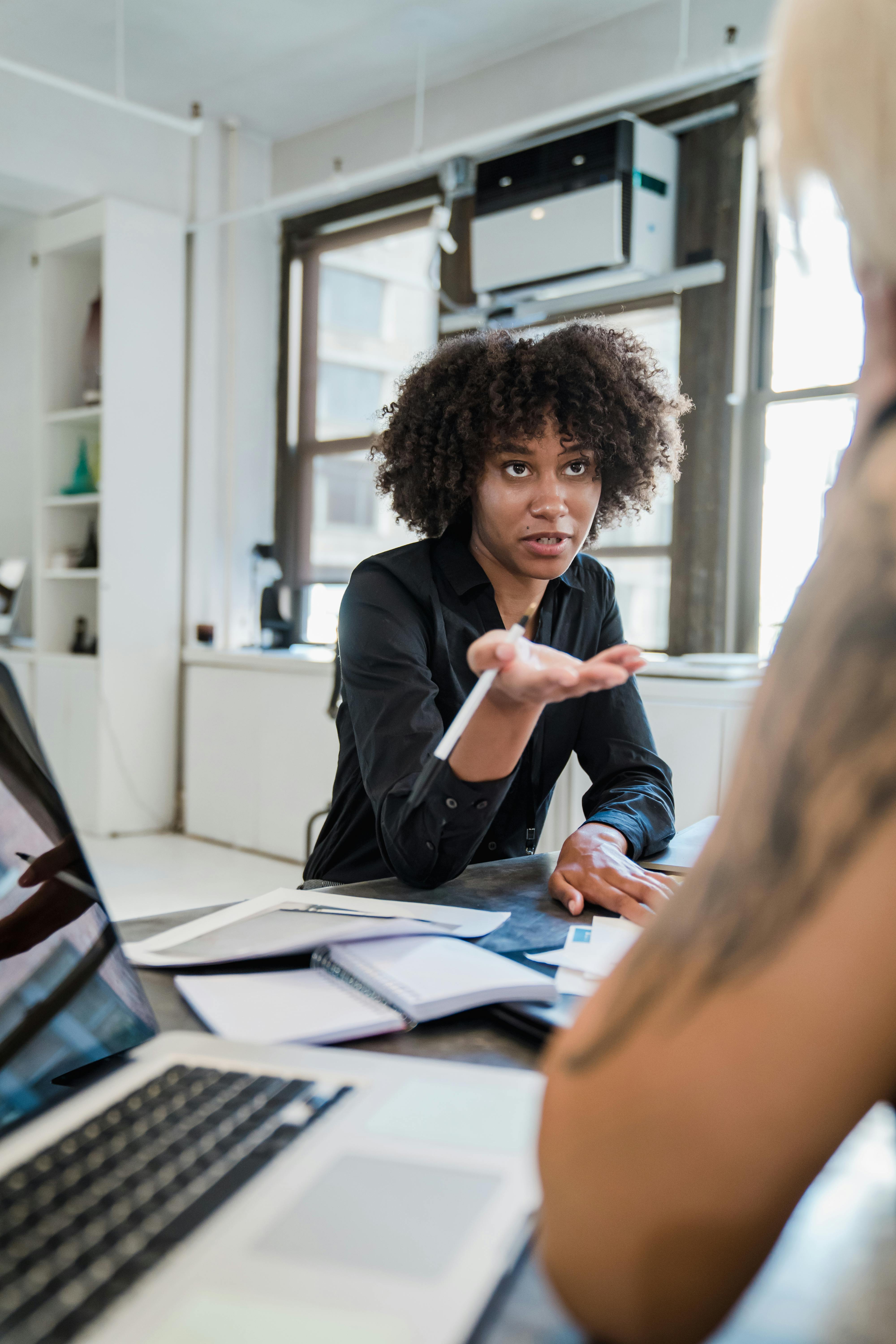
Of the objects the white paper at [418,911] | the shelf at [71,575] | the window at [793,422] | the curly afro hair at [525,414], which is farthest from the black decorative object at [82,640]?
the white paper at [418,911]

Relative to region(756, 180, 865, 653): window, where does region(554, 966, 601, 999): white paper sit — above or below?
below

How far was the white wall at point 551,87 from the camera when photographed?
10.7 ft

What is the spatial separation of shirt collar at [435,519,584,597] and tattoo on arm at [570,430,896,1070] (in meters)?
1.21

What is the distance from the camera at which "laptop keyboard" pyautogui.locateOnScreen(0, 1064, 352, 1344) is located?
402 millimetres

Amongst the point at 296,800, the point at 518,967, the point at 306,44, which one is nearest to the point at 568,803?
the point at 296,800

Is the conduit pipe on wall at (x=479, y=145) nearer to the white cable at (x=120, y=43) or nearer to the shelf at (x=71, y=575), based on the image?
the white cable at (x=120, y=43)

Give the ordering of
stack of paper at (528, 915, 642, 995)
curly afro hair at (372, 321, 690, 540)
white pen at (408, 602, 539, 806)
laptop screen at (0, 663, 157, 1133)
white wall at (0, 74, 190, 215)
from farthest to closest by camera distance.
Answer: white wall at (0, 74, 190, 215), curly afro hair at (372, 321, 690, 540), white pen at (408, 602, 539, 806), stack of paper at (528, 915, 642, 995), laptop screen at (0, 663, 157, 1133)

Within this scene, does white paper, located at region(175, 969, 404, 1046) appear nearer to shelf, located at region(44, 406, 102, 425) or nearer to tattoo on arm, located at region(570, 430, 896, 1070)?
tattoo on arm, located at region(570, 430, 896, 1070)

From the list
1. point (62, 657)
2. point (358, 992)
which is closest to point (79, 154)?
point (62, 657)

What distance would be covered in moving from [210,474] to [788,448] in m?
2.49

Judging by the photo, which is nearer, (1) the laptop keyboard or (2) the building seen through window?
(1) the laptop keyboard

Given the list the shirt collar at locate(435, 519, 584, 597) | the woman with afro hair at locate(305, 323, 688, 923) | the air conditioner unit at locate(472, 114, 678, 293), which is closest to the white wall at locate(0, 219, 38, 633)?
the air conditioner unit at locate(472, 114, 678, 293)

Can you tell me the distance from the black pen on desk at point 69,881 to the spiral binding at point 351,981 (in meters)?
0.21

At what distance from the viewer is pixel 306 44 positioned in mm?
3895
